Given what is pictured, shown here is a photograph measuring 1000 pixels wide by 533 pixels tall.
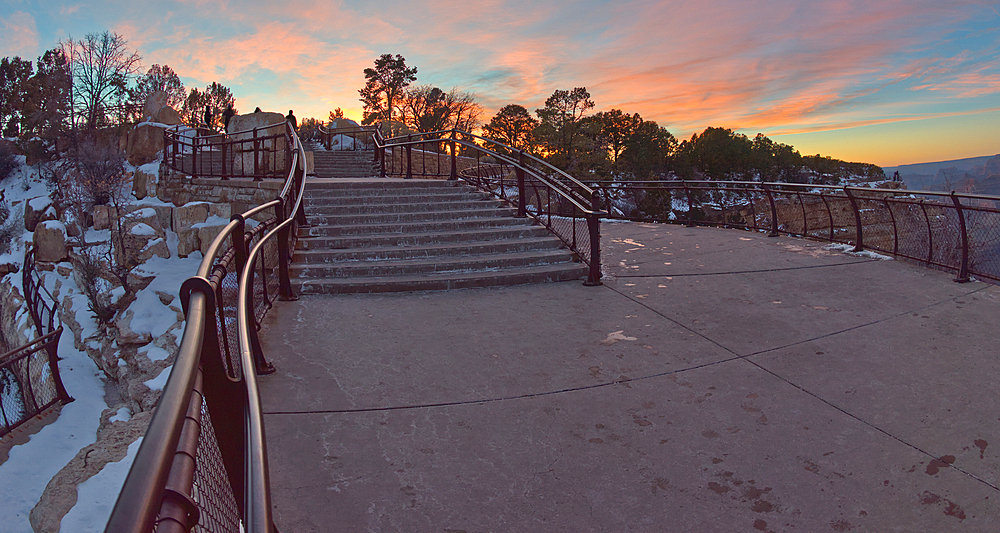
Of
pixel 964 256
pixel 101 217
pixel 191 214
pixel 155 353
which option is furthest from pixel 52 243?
pixel 964 256

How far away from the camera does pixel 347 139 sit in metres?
32.8

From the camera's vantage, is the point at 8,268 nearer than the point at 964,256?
No

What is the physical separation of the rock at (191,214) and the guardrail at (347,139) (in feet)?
36.8

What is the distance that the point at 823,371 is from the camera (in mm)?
3852

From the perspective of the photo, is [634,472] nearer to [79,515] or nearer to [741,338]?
[741,338]

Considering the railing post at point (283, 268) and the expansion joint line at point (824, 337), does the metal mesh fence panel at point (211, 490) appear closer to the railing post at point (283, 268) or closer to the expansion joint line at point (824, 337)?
the expansion joint line at point (824, 337)

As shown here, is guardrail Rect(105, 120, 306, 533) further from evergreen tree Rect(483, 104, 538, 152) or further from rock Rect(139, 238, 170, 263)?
evergreen tree Rect(483, 104, 538, 152)

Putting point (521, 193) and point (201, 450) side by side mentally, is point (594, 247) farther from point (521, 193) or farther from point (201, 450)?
point (201, 450)

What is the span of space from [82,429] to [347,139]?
73.2ft

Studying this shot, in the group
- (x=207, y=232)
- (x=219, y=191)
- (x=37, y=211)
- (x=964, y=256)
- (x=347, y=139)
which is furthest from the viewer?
(x=37, y=211)

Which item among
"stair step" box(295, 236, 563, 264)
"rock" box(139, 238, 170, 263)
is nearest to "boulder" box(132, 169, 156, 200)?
"rock" box(139, 238, 170, 263)

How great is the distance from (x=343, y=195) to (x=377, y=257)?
2817 mm

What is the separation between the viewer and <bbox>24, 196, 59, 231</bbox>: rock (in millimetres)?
32188

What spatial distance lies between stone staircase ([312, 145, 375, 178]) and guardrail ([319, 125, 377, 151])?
319cm
